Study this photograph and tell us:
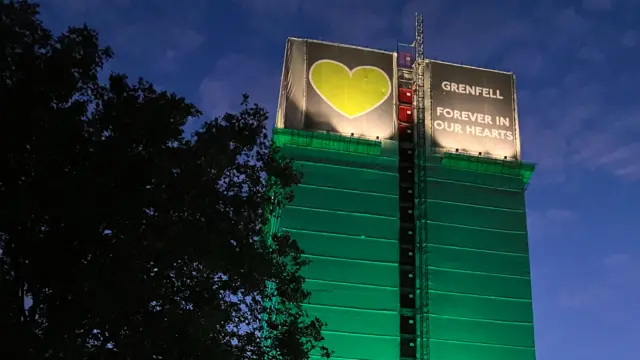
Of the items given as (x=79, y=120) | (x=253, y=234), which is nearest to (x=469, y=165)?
(x=253, y=234)

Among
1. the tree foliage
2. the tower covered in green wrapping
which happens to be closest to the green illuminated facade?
the tower covered in green wrapping

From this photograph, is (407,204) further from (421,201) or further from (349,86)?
(349,86)

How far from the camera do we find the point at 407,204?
31.7 meters

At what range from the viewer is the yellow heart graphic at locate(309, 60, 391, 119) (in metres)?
31.8

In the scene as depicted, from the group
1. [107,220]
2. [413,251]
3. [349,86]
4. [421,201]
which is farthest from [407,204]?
[107,220]

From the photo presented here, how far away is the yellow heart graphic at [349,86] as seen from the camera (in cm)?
3183

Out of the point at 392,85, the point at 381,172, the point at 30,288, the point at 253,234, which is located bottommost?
the point at 30,288

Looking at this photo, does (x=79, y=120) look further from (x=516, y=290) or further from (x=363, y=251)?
(x=516, y=290)

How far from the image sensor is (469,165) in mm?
31875

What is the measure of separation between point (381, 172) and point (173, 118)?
1959cm

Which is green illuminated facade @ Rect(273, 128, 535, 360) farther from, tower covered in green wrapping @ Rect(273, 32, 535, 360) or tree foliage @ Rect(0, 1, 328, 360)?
tree foliage @ Rect(0, 1, 328, 360)

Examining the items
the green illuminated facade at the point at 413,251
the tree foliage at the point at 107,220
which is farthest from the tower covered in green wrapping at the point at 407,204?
the tree foliage at the point at 107,220

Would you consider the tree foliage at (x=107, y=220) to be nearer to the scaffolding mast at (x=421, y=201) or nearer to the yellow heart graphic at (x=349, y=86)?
the scaffolding mast at (x=421, y=201)

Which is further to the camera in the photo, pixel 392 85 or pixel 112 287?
pixel 392 85
